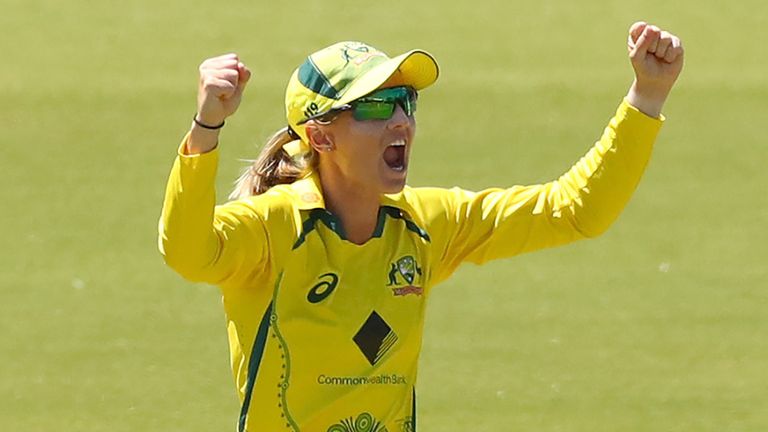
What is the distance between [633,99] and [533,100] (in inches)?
211

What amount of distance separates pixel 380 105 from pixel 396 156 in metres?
0.15

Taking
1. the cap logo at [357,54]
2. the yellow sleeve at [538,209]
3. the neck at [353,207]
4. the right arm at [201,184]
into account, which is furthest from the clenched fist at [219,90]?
the yellow sleeve at [538,209]

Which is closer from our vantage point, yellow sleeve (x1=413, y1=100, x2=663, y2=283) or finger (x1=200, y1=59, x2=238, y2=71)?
finger (x1=200, y1=59, x2=238, y2=71)

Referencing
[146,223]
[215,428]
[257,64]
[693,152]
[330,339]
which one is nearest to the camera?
[330,339]

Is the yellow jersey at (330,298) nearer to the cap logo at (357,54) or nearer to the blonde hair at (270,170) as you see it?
the blonde hair at (270,170)

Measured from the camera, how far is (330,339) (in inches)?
162

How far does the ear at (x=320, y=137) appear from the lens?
421 cm

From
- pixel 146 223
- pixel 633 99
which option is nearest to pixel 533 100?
pixel 146 223

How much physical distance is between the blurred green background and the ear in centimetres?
267

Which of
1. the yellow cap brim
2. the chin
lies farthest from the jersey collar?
the yellow cap brim

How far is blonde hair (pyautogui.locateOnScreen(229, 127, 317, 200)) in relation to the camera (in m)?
4.38

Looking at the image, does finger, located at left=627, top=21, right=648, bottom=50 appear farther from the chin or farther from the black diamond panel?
the black diamond panel

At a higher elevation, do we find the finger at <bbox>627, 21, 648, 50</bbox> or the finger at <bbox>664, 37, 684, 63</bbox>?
the finger at <bbox>627, 21, 648, 50</bbox>

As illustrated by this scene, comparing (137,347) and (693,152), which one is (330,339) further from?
(693,152)
